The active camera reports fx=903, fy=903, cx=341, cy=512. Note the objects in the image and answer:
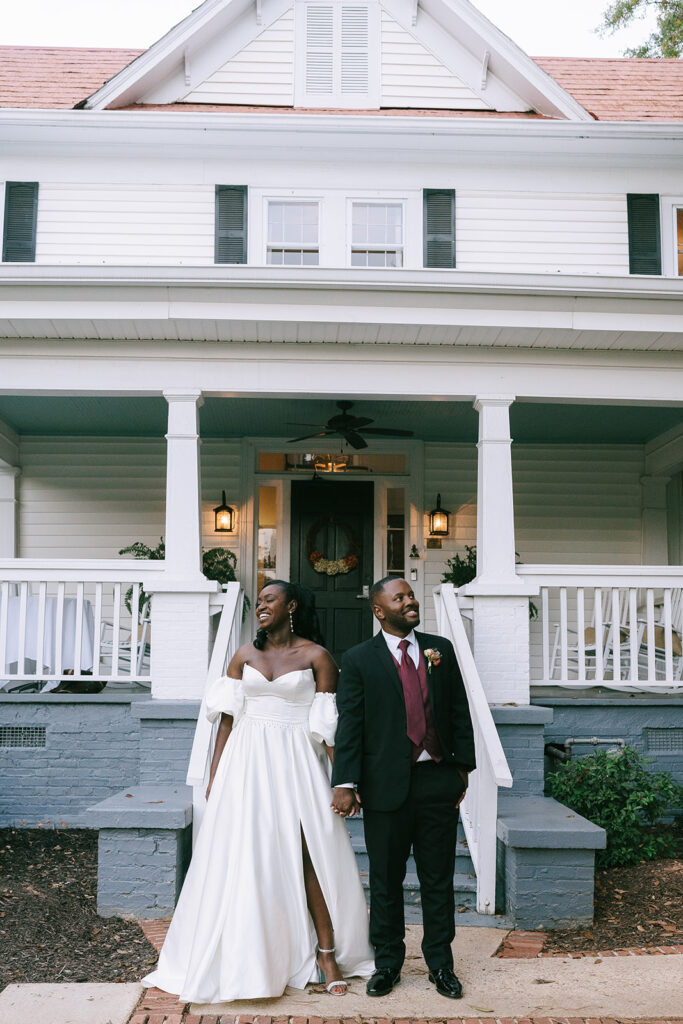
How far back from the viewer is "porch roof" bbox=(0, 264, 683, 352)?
646cm

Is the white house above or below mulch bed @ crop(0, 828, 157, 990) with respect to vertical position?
above

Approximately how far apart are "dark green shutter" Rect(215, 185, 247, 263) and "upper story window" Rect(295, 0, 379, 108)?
1365 mm

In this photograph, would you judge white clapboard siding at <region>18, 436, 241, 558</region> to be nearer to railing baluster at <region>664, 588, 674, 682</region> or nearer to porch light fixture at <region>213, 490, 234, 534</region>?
porch light fixture at <region>213, 490, 234, 534</region>

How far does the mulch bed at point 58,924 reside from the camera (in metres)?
4.18

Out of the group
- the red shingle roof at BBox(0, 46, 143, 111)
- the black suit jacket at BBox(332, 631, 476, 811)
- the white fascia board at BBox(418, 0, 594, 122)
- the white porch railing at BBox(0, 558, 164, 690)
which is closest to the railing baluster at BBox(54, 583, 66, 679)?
the white porch railing at BBox(0, 558, 164, 690)

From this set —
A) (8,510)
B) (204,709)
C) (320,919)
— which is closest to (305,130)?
(8,510)

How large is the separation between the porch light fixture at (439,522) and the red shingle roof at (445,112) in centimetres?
427

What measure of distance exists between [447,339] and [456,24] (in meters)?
4.86

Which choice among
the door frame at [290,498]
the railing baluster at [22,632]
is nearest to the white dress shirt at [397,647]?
the railing baluster at [22,632]

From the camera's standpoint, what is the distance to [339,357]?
22.9ft

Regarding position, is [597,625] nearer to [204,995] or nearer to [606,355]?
[606,355]

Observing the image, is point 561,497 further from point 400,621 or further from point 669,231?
point 400,621

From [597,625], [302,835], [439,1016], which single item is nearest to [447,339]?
[597,625]

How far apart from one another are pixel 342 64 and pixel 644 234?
12.3 feet
